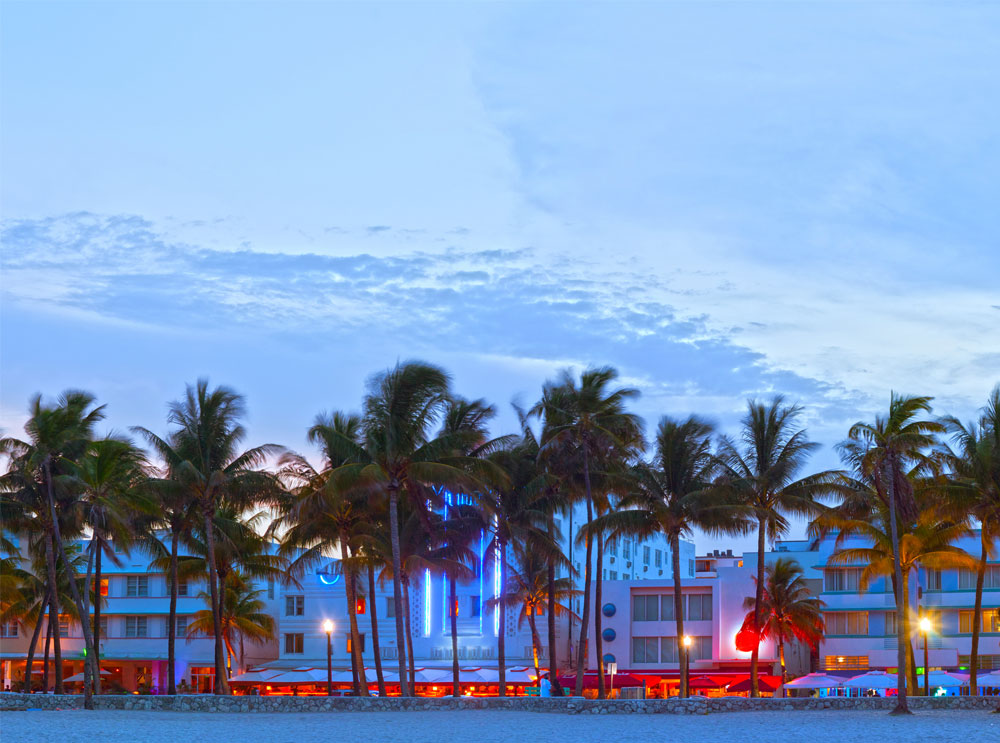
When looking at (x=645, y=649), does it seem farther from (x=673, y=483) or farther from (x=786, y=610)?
(x=673, y=483)

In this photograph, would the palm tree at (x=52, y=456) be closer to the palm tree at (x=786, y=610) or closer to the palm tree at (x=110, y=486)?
the palm tree at (x=110, y=486)

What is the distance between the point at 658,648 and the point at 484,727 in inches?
1472

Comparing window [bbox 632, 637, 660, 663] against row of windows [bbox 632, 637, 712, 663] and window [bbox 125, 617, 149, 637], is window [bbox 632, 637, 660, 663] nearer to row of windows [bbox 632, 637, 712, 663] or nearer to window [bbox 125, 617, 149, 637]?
row of windows [bbox 632, 637, 712, 663]

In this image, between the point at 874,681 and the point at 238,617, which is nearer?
the point at 874,681

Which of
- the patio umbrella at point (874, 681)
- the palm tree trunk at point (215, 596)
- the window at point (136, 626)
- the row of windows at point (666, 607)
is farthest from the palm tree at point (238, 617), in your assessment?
the patio umbrella at point (874, 681)

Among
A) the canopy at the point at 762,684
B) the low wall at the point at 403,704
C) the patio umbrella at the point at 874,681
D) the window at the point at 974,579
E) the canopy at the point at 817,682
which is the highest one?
the window at the point at 974,579

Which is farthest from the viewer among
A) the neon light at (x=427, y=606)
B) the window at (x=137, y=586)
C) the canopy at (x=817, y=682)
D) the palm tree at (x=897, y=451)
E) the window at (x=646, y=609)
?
the window at (x=137, y=586)

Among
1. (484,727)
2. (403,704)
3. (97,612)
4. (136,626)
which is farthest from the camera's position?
(136,626)

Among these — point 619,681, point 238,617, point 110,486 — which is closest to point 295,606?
point 238,617

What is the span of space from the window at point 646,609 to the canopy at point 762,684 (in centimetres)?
716

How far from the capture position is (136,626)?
85.4 m

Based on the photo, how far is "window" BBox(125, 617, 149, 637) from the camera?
85.3 m

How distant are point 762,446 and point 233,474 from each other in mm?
21584

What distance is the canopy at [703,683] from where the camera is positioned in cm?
6638
